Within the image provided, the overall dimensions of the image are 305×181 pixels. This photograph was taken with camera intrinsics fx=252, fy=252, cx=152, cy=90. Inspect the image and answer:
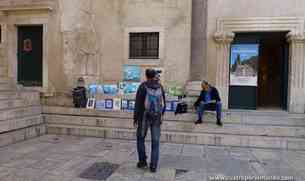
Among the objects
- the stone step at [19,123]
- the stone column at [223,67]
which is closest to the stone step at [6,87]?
the stone step at [19,123]

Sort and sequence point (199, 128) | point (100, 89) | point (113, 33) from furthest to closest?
point (113, 33) → point (100, 89) → point (199, 128)

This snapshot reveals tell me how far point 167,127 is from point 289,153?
131 inches

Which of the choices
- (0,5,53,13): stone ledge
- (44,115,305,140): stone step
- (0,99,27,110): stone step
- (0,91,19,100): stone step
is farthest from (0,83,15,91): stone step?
(0,5,53,13): stone ledge

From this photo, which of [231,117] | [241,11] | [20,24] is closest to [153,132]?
[231,117]

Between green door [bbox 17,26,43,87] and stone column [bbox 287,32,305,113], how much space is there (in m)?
8.98

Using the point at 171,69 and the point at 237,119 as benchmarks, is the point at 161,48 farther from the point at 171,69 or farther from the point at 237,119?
the point at 237,119

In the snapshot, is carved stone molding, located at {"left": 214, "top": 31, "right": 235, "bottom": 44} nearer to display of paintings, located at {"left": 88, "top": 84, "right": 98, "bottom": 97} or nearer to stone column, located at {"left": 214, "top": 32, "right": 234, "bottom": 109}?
stone column, located at {"left": 214, "top": 32, "right": 234, "bottom": 109}

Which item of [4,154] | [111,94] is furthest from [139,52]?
[4,154]

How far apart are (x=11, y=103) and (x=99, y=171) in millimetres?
4091

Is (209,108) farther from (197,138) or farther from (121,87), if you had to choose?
(121,87)

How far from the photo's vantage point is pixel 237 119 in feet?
25.0

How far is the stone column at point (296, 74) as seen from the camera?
343 inches

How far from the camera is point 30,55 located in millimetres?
9352

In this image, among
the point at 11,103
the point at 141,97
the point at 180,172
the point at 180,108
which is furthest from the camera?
the point at 180,108
